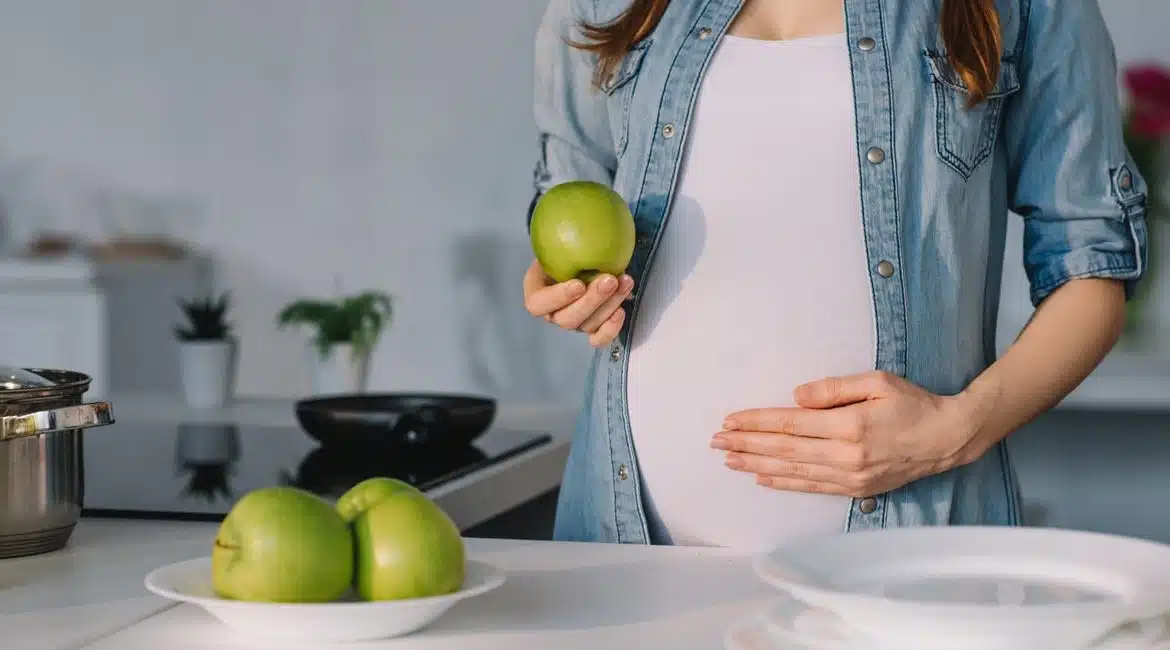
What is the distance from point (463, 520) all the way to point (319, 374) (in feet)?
3.76

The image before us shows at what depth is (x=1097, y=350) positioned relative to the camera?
128cm

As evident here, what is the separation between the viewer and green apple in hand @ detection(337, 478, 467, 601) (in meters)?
0.85

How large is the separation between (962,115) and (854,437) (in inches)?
11.9

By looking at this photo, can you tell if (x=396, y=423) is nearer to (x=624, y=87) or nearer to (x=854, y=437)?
(x=624, y=87)

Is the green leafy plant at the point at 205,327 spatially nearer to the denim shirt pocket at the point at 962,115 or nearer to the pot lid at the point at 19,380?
the pot lid at the point at 19,380

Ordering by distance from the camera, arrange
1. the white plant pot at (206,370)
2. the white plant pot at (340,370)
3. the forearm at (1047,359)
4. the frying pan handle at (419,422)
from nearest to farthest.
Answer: the forearm at (1047,359) < the frying pan handle at (419,422) < the white plant pot at (206,370) < the white plant pot at (340,370)

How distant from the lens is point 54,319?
3.47 m

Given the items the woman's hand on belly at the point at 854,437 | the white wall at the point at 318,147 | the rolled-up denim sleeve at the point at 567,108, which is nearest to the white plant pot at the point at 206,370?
the white wall at the point at 318,147

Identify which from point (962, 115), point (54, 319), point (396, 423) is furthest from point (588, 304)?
point (54, 319)

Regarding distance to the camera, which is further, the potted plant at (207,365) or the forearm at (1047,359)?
the potted plant at (207,365)

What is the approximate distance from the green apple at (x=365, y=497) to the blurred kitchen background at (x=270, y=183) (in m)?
2.59

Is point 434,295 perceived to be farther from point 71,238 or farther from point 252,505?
point 252,505

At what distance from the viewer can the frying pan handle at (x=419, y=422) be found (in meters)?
1.91

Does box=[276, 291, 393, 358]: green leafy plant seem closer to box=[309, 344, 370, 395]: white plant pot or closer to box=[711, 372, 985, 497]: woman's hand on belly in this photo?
box=[309, 344, 370, 395]: white plant pot
